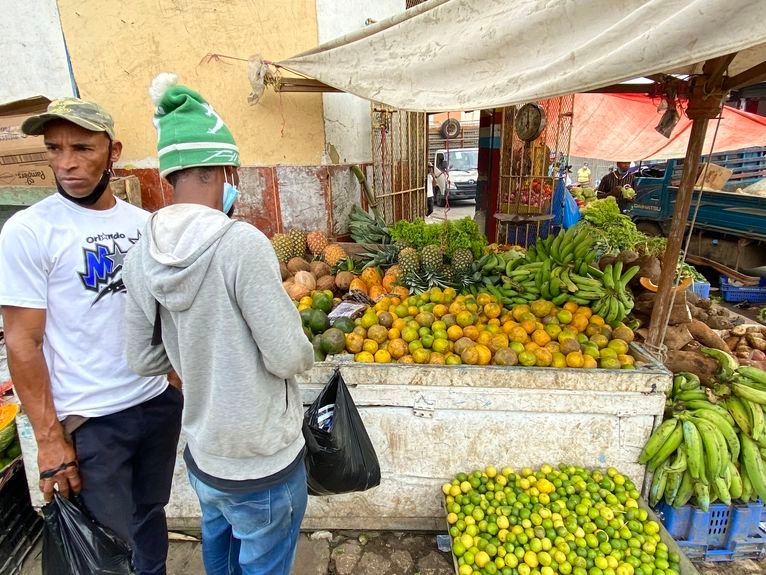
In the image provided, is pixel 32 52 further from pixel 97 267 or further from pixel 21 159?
pixel 97 267

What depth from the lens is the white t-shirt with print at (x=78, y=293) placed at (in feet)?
5.26

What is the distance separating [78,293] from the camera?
1.72m

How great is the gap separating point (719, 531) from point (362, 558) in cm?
215

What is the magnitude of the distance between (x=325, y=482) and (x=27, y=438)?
6.17ft

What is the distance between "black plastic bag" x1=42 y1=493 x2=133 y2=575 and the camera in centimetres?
172

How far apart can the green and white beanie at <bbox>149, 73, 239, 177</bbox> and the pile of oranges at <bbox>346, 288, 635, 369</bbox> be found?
173cm

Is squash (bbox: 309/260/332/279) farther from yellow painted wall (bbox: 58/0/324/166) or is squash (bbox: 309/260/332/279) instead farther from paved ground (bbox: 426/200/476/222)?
paved ground (bbox: 426/200/476/222)

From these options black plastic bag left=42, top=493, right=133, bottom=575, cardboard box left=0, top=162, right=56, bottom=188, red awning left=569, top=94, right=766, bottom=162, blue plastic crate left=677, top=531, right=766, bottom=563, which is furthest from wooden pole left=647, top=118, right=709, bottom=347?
red awning left=569, top=94, right=766, bottom=162

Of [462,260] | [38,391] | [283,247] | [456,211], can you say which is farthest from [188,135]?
[456,211]

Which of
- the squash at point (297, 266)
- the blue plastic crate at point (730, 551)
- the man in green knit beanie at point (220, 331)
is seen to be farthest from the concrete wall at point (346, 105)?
the blue plastic crate at point (730, 551)

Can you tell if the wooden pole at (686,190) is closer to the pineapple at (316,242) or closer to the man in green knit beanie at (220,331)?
the man in green knit beanie at (220,331)

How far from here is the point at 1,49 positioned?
505 cm

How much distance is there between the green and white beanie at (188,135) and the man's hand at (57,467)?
1218 mm

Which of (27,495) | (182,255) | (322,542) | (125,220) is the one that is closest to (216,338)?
(182,255)
